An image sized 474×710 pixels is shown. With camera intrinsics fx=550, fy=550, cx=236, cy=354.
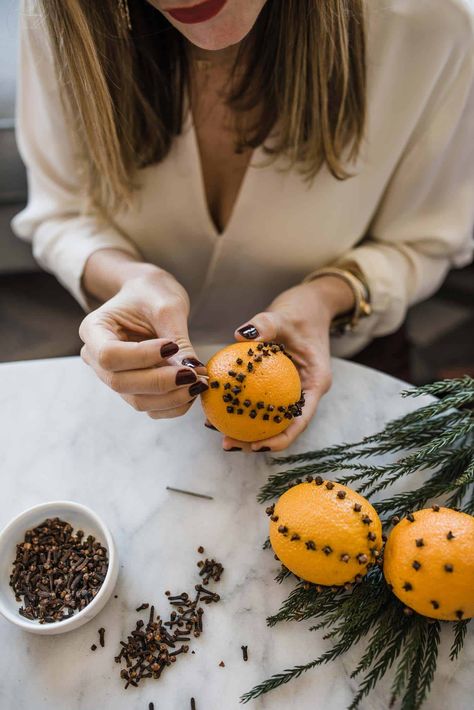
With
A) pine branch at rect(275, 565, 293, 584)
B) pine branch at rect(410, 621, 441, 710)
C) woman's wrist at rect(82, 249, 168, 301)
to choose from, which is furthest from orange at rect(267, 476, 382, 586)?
Answer: woman's wrist at rect(82, 249, 168, 301)

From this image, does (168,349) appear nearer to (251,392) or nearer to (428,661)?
(251,392)

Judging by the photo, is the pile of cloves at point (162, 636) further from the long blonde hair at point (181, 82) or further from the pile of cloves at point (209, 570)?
the long blonde hair at point (181, 82)

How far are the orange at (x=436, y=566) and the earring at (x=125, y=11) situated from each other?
3.41 ft

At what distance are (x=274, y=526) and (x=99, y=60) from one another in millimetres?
909

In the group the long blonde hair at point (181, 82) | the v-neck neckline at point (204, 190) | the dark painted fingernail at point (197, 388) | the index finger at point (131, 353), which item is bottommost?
the dark painted fingernail at point (197, 388)


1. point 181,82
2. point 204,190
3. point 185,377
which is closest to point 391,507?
point 185,377

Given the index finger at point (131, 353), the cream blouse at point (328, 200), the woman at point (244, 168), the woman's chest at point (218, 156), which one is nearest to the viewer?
the index finger at point (131, 353)

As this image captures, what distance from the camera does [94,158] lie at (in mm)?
1236

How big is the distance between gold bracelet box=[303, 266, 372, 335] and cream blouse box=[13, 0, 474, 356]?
0.03 meters

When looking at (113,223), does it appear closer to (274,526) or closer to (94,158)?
(94,158)

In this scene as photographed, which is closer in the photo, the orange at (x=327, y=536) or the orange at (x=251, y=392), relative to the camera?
the orange at (x=327, y=536)

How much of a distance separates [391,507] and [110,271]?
2.62 feet

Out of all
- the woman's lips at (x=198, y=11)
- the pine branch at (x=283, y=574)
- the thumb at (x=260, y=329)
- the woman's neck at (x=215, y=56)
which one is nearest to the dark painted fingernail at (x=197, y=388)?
the thumb at (x=260, y=329)

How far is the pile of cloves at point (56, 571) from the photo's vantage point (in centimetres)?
92
